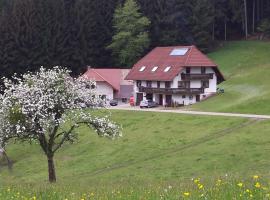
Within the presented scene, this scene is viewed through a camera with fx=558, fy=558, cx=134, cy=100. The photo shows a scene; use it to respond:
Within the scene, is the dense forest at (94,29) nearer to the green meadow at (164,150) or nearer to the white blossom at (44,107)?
the green meadow at (164,150)

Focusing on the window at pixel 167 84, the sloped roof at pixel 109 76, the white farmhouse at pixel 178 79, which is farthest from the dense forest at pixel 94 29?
the window at pixel 167 84

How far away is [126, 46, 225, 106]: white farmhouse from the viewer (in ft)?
305

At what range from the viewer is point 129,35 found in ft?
379

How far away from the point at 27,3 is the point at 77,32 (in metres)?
12.5

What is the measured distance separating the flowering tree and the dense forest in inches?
2584

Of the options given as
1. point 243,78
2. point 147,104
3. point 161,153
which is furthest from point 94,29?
point 161,153

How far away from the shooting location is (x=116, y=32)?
394ft

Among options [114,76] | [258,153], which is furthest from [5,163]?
[114,76]

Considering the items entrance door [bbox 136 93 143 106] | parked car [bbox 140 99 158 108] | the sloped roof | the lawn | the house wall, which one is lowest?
the lawn

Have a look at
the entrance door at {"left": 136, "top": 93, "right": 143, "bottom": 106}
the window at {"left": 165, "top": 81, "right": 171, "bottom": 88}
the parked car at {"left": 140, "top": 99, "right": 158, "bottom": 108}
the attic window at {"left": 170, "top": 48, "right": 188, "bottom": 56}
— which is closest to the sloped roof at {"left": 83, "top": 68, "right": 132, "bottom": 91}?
the entrance door at {"left": 136, "top": 93, "right": 143, "bottom": 106}

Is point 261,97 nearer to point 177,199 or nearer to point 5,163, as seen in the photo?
point 5,163

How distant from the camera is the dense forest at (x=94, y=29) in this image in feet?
367

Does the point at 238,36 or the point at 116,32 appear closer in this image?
the point at 116,32

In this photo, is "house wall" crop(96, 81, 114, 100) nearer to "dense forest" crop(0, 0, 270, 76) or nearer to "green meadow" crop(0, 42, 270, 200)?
"dense forest" crop(0, 0, 270, 76)
